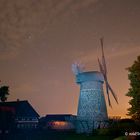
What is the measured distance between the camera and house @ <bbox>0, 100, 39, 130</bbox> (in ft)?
178

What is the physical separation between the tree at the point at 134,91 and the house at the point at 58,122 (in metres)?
34.5

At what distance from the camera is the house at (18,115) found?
54172mm

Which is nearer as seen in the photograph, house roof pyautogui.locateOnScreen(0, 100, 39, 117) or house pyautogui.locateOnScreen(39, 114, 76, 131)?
house roof pyautogui.locateOnScreen(0, 100, 39, 117)

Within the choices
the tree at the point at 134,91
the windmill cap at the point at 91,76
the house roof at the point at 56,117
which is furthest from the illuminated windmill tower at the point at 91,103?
the tree at the point at 134,91

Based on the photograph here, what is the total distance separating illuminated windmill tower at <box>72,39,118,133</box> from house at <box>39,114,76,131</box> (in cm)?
740

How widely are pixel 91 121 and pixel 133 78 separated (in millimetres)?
26248

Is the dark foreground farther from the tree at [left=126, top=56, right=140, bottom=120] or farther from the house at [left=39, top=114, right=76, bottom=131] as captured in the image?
the house at [left=39, top=114, right=76, bottom=131]

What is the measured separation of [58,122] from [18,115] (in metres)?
15.2

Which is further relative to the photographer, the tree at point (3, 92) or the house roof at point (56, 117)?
the house roof at point (56, 117)

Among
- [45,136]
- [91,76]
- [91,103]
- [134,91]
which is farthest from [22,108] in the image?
[134,91]

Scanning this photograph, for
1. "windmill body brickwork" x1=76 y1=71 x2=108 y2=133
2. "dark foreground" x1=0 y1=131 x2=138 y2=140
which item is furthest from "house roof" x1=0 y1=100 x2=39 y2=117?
"dark foreground" x1=0 y1=131 x2=138 y2=140

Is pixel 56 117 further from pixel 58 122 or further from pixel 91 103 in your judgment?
pixel 91 103

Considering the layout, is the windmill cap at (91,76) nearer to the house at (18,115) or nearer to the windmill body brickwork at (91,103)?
the windmill body brickwork at (91,103)

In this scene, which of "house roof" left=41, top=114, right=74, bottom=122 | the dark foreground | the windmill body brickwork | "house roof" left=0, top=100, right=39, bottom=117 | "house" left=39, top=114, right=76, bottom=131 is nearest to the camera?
the dark foreground
